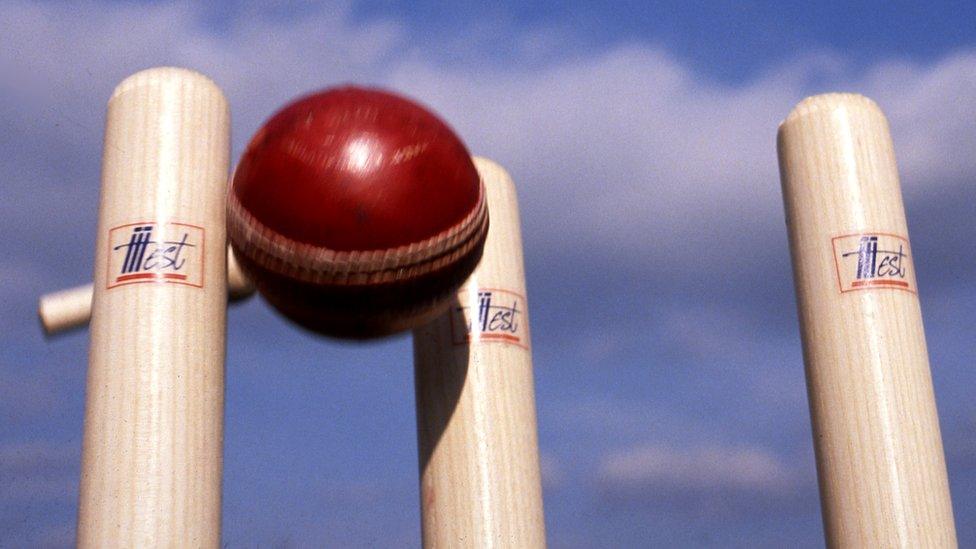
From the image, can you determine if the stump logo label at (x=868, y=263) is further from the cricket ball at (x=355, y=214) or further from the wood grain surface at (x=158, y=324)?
the wood grain surface at (x=158, y=324)

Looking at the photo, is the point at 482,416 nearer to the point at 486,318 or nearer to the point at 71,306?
the point at 486,318

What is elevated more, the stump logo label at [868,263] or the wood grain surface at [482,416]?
the stump logo label at [868,263]

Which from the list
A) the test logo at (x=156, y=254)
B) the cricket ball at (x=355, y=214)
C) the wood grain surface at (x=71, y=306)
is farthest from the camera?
the wood grain surface at (x=71, y=306)

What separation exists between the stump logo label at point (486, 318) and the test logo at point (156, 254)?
5.64 feet

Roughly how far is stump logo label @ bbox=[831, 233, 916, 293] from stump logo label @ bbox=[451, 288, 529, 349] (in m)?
1.98

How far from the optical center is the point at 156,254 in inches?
230

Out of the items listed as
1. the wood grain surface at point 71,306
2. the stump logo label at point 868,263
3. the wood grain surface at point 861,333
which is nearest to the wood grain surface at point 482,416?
the wood grain surface at point 71,306

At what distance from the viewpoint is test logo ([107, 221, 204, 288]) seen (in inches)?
230

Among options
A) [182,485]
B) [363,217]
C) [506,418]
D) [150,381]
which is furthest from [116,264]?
[506,418]

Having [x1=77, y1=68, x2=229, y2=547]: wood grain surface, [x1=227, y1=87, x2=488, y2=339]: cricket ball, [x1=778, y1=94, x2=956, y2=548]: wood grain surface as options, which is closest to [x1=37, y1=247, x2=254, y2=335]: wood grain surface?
[x1=77, y1=68, x2=229, y2=547]: wood grain surface

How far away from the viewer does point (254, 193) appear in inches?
203

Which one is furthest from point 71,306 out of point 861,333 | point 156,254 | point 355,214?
point 861,333

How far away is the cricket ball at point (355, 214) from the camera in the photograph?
4.94 meters

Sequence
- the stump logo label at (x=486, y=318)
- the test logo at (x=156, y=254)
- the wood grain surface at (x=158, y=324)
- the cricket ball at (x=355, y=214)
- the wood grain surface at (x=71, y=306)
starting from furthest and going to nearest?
the stump logo label at (x=486, y=318) < the wood grain surface at (x=71, y=306) < the test logo at (x=156, y=254) < the wood grain surface at (x=158, y=324) < the cricket ball at (x=355, y=214)
